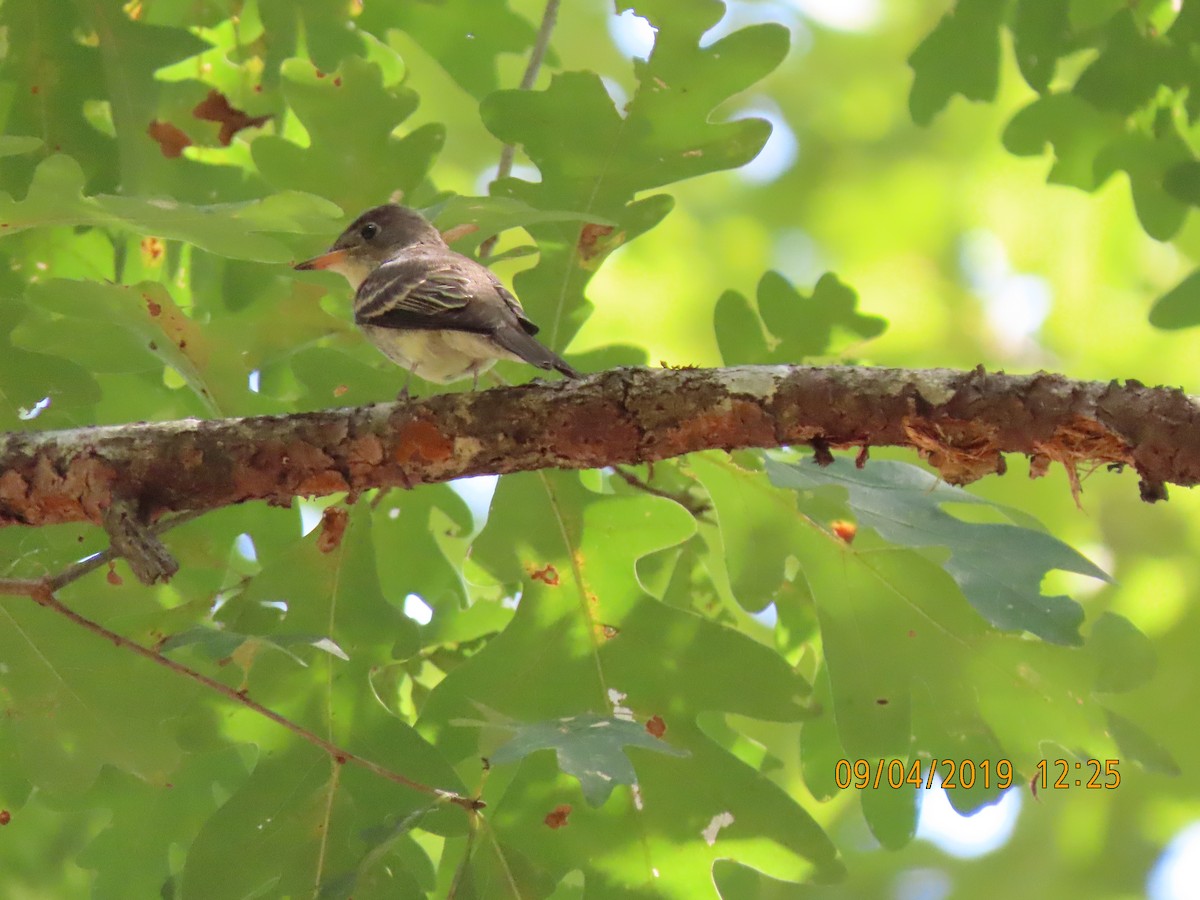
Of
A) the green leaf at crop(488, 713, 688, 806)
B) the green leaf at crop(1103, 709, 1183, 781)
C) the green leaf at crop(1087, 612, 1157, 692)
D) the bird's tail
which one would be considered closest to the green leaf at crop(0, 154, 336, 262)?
the bird's tail

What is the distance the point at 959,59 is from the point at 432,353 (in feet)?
6.55

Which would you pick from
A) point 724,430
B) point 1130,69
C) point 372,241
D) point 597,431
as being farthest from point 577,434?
point 1130,69

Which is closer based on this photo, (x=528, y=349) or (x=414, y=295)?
(x=528, y=349)

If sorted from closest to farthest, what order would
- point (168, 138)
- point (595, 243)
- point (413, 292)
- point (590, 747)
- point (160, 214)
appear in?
point (590, 747) → point (160, 214) → point (595, 243) → point (413, 292) → point (168, 138)

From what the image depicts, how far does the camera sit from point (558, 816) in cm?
282

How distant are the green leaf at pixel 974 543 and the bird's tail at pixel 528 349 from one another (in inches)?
21.3

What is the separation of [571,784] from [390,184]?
168 cm

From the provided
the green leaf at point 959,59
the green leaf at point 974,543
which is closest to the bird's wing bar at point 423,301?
the green leaf at point 974,543

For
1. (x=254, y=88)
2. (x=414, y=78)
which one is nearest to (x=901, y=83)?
(x=414, y=78)

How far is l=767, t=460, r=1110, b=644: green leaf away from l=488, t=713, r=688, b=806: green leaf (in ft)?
2.16

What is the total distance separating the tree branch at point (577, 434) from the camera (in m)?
2.32

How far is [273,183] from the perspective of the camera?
10.8 feet

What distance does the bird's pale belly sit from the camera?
321cm

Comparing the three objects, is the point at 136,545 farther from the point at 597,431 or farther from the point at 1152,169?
the point at 1152,169
